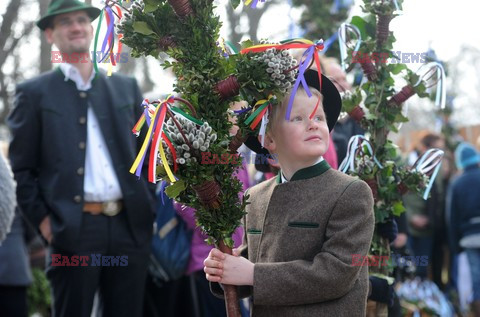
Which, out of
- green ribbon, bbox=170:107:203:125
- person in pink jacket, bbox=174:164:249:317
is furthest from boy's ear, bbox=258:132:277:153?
person in pink jacket, bbox=174:164:249:317

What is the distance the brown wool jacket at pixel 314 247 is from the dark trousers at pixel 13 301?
8.22 ft

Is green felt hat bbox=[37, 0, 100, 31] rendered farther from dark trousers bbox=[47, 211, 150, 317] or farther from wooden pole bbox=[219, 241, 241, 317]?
wooden pole bbox=[219, 241, 241, 317]

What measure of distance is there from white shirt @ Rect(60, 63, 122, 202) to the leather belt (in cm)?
2

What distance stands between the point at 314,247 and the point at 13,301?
2.90m

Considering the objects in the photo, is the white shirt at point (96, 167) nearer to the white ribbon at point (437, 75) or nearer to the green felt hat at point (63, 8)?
the green felt hat at point (63, 8)

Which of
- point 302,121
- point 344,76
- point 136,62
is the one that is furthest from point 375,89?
point 136,62

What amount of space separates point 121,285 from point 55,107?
3.63 ft

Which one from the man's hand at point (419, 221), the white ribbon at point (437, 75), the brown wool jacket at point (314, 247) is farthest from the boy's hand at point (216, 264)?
the man's hand at point (419, 221)

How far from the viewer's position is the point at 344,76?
443 cm

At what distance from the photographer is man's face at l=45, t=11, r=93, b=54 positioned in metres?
4.08

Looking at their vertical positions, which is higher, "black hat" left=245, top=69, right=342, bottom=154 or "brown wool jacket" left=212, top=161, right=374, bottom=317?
"black hat" left=245, top=69, right=342, bottom=154

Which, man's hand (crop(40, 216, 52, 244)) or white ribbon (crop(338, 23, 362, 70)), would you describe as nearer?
white ribbon (crop(338, 23, 362, 70))

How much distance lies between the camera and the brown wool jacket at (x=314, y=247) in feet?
7.94

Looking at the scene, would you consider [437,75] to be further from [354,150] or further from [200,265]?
[200,265]
